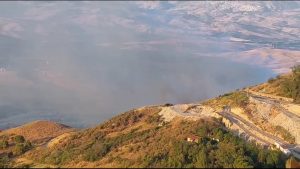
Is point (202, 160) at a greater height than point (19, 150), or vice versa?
point (202, 160)

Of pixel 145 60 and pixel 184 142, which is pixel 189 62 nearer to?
pixel 145 60

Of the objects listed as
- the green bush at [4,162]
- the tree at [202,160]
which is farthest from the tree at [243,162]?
the green bush at [4,162]

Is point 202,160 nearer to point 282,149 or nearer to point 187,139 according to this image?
point 187,139

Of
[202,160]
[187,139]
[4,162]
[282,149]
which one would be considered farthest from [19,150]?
[282,149]

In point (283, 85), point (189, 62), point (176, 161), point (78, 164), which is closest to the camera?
point (176, 161)

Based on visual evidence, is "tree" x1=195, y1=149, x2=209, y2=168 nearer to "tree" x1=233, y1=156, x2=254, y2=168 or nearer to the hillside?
the hillside

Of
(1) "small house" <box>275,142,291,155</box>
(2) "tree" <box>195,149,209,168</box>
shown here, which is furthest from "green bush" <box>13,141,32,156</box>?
(1) "small house" <box>275,142,291,155</box>

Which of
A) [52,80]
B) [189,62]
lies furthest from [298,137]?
[189,62]

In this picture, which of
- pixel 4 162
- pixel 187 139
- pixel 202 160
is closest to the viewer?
pixel 202 160
